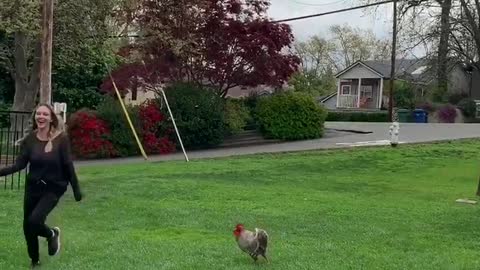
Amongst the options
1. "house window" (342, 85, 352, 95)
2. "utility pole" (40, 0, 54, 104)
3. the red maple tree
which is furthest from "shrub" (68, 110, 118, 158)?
"house window" (342, 85, 352, 95)

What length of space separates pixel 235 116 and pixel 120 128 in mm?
4827

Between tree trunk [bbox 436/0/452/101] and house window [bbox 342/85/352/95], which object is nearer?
tree trunk [bbox 436/0/452/101]

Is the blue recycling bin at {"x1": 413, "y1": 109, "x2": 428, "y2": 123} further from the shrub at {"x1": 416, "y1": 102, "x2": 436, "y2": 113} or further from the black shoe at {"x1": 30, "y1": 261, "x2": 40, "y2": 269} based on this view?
the black shoe at {"x1": 30, "y1": 261, "x2": 40, "y2": 269}

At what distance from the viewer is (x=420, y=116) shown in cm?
4403

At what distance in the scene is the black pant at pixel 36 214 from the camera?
257 inches

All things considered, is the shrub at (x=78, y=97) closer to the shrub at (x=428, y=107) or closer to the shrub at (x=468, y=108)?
the shrub at (x=428, y=107)

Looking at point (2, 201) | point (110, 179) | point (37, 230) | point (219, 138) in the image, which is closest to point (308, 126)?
point (219, 138)

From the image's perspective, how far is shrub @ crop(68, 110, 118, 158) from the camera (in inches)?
867

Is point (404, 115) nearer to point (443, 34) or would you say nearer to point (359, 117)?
point (359, 117)

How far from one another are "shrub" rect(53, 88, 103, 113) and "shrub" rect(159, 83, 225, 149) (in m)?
8.74

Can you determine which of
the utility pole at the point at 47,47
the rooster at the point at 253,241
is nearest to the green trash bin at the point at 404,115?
the utility pole at the point at 47,47

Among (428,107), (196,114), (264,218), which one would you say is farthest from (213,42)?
(428,107)

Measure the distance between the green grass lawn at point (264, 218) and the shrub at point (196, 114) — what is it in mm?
6031

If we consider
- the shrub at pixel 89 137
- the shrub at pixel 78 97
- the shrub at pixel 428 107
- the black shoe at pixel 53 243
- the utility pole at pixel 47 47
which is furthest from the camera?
the shrub at pixel 428 107
